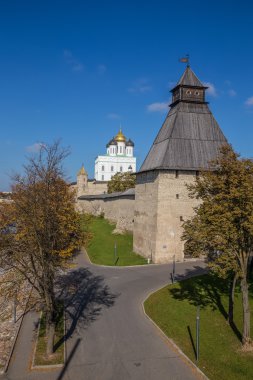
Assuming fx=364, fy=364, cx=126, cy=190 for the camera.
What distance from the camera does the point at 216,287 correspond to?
2139 cm

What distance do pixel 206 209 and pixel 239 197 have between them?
4.63 ft

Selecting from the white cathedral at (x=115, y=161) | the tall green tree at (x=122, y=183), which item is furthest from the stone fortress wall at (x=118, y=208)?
the white cathedral at (x=115, y=161)

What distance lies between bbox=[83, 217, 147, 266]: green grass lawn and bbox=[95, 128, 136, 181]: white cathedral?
212 ft

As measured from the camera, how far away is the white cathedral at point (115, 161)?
10994 cm

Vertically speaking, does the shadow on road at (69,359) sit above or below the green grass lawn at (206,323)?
below

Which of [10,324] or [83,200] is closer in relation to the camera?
[10,324]

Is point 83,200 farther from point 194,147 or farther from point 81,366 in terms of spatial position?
point 81,366

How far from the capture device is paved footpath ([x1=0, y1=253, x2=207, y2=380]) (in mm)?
12797

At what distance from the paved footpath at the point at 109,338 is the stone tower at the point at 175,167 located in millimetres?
4302

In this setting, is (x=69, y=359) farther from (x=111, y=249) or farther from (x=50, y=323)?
(x=111, y=249)

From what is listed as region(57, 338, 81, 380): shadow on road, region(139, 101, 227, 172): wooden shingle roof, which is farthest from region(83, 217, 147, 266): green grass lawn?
region(57, 338, 81, 380): shadow on road

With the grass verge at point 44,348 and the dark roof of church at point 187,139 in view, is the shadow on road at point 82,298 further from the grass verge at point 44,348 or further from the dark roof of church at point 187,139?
the dark roof of church at point 187,139

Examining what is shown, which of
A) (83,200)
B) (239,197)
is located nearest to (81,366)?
(239,197)

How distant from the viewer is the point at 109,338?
50.9 feet
